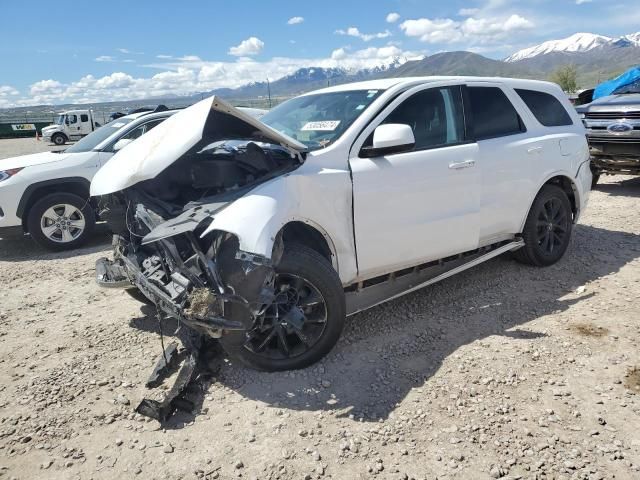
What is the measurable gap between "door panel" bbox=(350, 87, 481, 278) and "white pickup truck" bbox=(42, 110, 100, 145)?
31.4 m

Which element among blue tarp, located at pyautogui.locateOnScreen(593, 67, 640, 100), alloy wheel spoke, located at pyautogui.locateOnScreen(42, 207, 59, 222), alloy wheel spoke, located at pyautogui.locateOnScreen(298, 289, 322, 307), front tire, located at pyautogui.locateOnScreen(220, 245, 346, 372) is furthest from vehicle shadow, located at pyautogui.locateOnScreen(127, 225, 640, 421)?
blue tarp, located at pyautogui.locateOnScreen(593, 67, 640, 100)

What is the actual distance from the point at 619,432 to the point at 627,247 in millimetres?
3597

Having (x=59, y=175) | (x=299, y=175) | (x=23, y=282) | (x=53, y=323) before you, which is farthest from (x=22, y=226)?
(x=299, y=175)

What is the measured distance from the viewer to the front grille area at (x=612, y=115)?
7.71 m

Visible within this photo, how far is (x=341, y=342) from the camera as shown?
362cm

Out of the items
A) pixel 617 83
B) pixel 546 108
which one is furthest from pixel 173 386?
pixel 617 83

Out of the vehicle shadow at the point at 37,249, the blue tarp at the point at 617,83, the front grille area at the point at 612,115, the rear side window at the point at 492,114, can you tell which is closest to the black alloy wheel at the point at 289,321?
the rear side window at the point at 492,114

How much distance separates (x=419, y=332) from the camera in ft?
12.2

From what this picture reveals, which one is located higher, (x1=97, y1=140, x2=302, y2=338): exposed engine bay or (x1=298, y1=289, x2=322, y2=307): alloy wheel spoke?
(x1=97, y1=140, x2=302, y2=338): exposed engine bay

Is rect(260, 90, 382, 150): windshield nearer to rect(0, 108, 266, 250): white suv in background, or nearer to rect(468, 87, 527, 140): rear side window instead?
rect(468, 87, 527, 140): rear side window

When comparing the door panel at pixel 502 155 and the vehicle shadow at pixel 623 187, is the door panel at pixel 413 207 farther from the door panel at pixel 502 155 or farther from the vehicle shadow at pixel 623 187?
the vehicle shadow at pixel 623 187

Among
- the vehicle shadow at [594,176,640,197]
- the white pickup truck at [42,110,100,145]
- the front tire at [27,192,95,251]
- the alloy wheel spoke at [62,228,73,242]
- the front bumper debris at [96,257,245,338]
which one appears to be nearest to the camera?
the front bumper debris at [96,257,245,338]

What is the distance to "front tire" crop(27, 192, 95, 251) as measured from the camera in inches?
248

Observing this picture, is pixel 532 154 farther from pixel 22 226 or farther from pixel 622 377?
pixel 22 226
